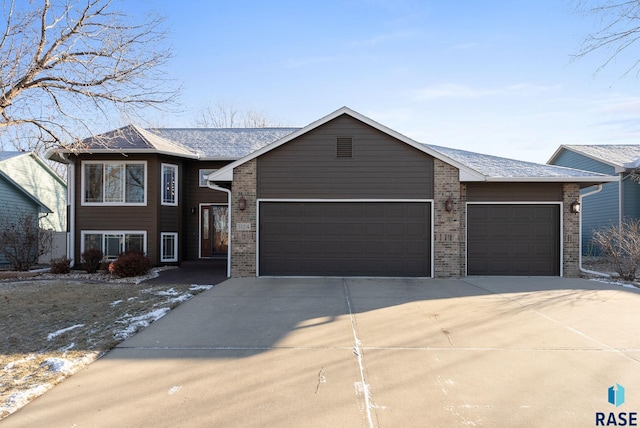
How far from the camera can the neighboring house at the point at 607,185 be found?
52.4 feet

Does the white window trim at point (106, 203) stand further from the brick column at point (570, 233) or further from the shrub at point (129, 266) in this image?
the brick column at point (570, 233)

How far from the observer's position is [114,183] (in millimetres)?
13266

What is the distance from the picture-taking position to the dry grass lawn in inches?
164

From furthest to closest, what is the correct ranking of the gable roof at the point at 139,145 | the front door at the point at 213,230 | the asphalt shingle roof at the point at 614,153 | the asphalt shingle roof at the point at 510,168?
the asphalt shingle roof at the point at 614,153, the front door at the point at 213,230, the gable roof at the point at 139,145, the asphalt shingle roof at the point at 510,168

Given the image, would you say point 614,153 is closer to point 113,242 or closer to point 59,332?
point 113,242

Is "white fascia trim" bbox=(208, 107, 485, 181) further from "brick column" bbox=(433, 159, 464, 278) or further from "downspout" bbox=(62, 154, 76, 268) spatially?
"downspout" bbox=(62, 154, 76, 268)

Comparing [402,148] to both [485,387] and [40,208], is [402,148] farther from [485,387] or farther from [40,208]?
[40,208]

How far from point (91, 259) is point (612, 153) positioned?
75.2 feet

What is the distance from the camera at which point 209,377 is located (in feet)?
13.5

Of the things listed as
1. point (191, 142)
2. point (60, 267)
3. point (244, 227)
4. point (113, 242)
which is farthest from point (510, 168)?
point (60, 267)

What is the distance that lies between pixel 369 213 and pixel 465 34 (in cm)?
538

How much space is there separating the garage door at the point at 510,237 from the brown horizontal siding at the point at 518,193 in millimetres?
209

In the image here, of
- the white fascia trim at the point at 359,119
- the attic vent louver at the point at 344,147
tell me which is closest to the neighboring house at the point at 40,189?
the white fascia trim at the point at 359,119

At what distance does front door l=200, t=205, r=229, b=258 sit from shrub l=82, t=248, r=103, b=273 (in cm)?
353
